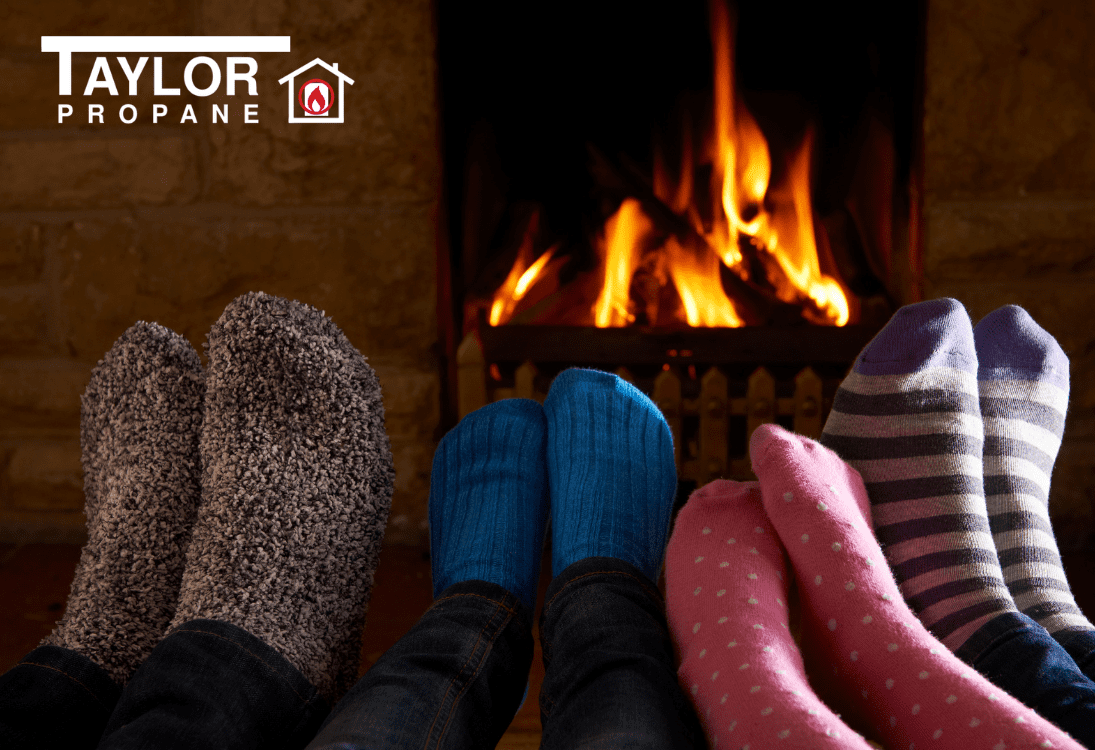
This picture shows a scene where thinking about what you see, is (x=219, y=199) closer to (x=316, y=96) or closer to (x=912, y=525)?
(x=316, y=96)

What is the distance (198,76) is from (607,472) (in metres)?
0.96

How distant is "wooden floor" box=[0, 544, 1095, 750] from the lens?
116 cm

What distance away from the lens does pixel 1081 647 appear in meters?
0.63

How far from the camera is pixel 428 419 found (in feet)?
4.62

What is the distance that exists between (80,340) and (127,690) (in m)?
1.02

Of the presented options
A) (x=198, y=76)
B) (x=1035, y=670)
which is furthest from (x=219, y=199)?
(x=1035, y=670)

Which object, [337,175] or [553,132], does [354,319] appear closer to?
[337,175]

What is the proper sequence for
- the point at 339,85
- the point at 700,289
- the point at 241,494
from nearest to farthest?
the point at 241,494 → the point at 339,85 → the point at 700,289

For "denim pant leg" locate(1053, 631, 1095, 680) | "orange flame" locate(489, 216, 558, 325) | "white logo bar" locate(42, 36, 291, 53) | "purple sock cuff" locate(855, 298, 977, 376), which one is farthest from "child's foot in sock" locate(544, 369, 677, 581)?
"white logo bar" locate(42, 36, 291, 53)

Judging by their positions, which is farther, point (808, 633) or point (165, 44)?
point (165, 44)

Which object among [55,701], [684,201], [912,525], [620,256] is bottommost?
[55,701]

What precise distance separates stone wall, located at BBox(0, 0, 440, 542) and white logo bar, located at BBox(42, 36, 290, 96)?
0.5 inches

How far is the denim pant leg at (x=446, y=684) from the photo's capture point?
1.67 feet

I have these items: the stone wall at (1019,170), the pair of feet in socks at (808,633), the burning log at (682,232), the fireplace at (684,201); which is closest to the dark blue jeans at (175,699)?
the pair of feet in socks at (808,633)
